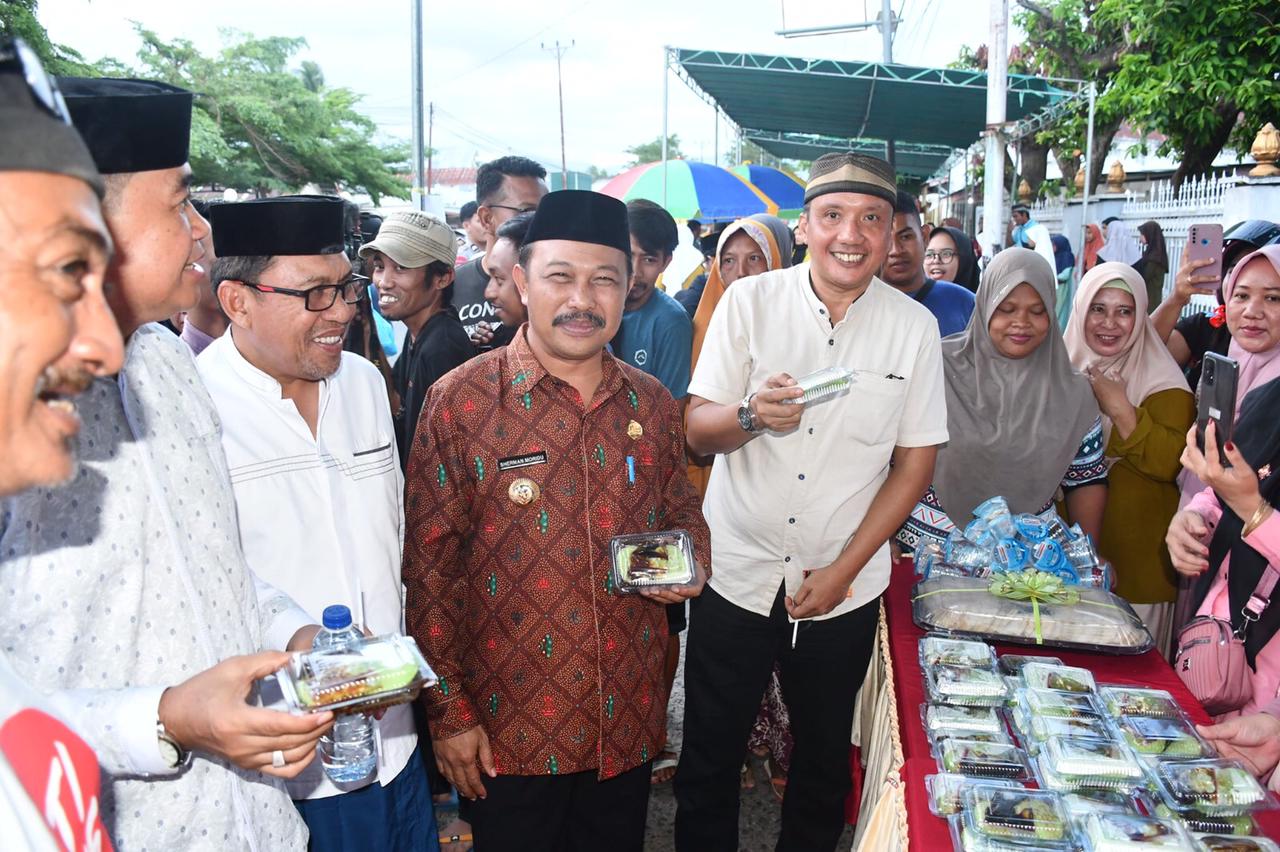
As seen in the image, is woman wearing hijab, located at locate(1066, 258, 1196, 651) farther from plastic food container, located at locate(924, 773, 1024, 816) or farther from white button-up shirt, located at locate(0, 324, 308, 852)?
white button-up shirt, located at locate(0, 324, 308, 852)

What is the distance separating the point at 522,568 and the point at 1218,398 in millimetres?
1900

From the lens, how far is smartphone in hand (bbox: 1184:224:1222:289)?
4184 millimetres

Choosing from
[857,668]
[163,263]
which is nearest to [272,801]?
[163,263]

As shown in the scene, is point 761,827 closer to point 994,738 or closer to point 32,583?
point 994,738

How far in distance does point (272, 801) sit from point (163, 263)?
1.05 meters

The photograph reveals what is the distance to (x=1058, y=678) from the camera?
2.25 m

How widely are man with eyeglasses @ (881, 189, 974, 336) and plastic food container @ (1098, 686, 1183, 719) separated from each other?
8.13 feet

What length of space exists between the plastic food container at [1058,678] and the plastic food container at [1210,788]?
331 mm

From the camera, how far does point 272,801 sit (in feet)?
5.33

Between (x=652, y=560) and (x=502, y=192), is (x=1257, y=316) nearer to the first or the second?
(x=652, y=560)

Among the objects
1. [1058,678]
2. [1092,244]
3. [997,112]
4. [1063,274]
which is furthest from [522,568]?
[997,112]

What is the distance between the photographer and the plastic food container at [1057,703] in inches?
82.2

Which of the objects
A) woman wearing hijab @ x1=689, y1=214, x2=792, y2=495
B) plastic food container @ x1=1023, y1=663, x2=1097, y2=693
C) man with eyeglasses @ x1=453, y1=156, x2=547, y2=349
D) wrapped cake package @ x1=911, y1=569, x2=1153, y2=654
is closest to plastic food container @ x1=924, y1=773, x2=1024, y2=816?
plastic food container @ x1=1023, y1=663, x2=1097, y2=693

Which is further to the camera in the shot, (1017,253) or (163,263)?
(1017,253)
